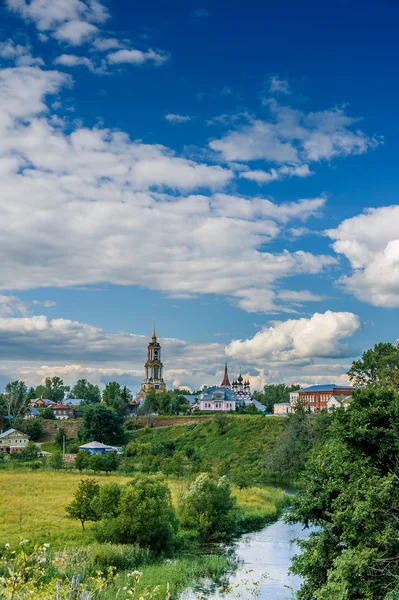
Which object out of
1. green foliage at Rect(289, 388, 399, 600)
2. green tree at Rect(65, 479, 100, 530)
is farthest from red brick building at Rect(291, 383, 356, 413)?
green foliage at Rect(289, 388, 399, 600)

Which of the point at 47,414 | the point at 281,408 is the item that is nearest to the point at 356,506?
the point at 281,408

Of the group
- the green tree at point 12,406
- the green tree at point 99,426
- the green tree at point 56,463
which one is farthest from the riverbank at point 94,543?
the green tree at point 12,406

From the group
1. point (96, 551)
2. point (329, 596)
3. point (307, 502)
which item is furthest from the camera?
point (96, 551)

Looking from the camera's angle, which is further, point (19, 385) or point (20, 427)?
point (19, 385)

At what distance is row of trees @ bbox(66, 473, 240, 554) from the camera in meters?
33.6

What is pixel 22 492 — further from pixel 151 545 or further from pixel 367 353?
pixel 367 353

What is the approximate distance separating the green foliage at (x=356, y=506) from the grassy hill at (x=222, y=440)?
53.2 metres

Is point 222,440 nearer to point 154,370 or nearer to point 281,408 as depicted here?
point 281,408

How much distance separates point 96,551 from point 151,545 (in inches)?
207

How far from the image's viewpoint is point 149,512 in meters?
33.6

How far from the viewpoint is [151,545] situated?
34188 millimetres

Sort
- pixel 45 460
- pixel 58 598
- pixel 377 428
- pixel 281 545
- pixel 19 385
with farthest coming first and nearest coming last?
1. pixel 19 385
2. pixel 45 460
3. pixel 281 545
4. pixel 377 428
5. pixel 58 598

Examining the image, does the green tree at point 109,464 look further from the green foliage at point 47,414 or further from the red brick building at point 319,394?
the green foliage at point 47,414

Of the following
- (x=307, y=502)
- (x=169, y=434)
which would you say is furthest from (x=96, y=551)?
(x=169, y=434)
